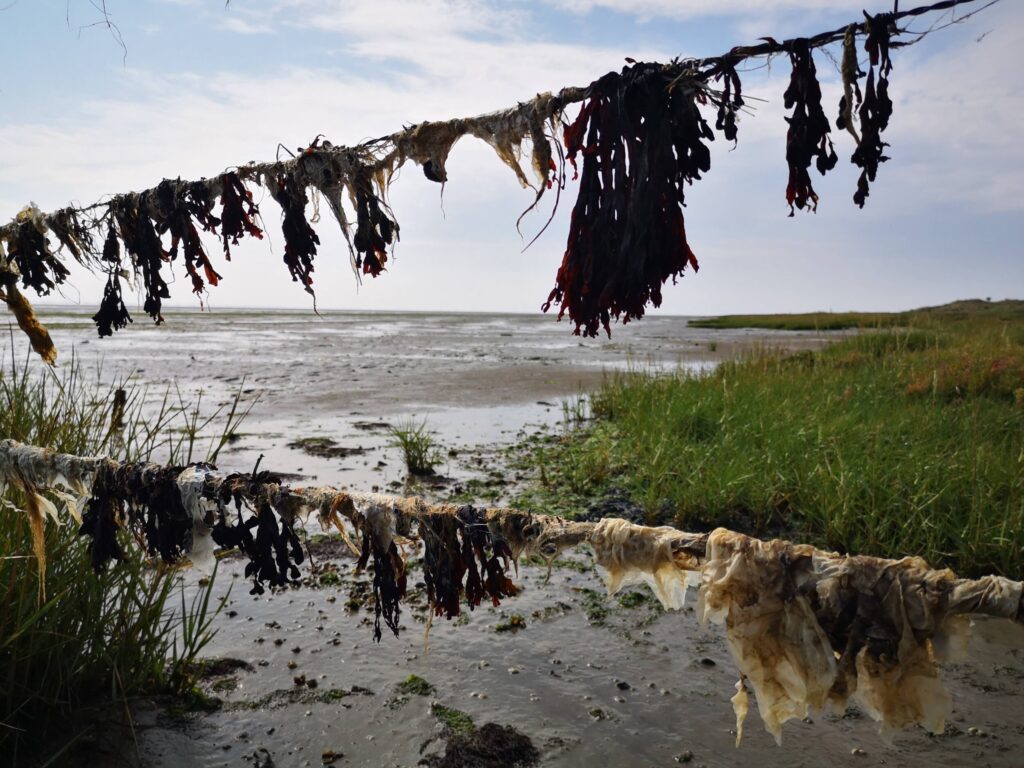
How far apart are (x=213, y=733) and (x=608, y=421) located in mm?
6654

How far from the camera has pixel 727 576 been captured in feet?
3.56

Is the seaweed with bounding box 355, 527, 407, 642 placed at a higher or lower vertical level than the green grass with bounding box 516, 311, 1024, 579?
higher

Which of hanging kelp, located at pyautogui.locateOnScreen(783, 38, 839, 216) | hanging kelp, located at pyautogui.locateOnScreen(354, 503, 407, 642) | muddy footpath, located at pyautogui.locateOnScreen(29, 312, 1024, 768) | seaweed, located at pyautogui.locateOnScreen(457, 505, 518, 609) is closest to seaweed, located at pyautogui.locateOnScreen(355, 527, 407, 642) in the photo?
hanging kelp, located at pyautogui.locateOnScreen(354, 503, 407, 642)

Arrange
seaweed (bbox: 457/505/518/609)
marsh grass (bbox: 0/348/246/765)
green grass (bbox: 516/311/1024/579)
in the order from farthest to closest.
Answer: green grass (bbox: 516/311/1024/579) < marsh grass (bbox: 0/348/246/765) < seaweed (bbox: 457/505/518/609)

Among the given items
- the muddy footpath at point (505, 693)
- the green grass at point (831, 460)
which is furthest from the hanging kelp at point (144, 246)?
the green grass at point (831, 460)

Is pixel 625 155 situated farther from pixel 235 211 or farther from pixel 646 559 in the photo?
pixel 235 211

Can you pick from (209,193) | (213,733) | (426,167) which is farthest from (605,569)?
(213,733)

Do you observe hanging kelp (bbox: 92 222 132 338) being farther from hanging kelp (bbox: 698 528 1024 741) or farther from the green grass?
the green grass

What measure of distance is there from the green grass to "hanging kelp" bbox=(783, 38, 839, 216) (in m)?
3.85

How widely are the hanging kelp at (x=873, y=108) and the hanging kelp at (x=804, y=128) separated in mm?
56

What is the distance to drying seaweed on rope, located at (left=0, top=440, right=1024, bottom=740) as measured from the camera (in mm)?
995

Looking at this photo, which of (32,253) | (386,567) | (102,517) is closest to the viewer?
(386,567)

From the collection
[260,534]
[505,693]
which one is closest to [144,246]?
[260,534]

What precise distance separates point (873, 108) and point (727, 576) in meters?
0.86
